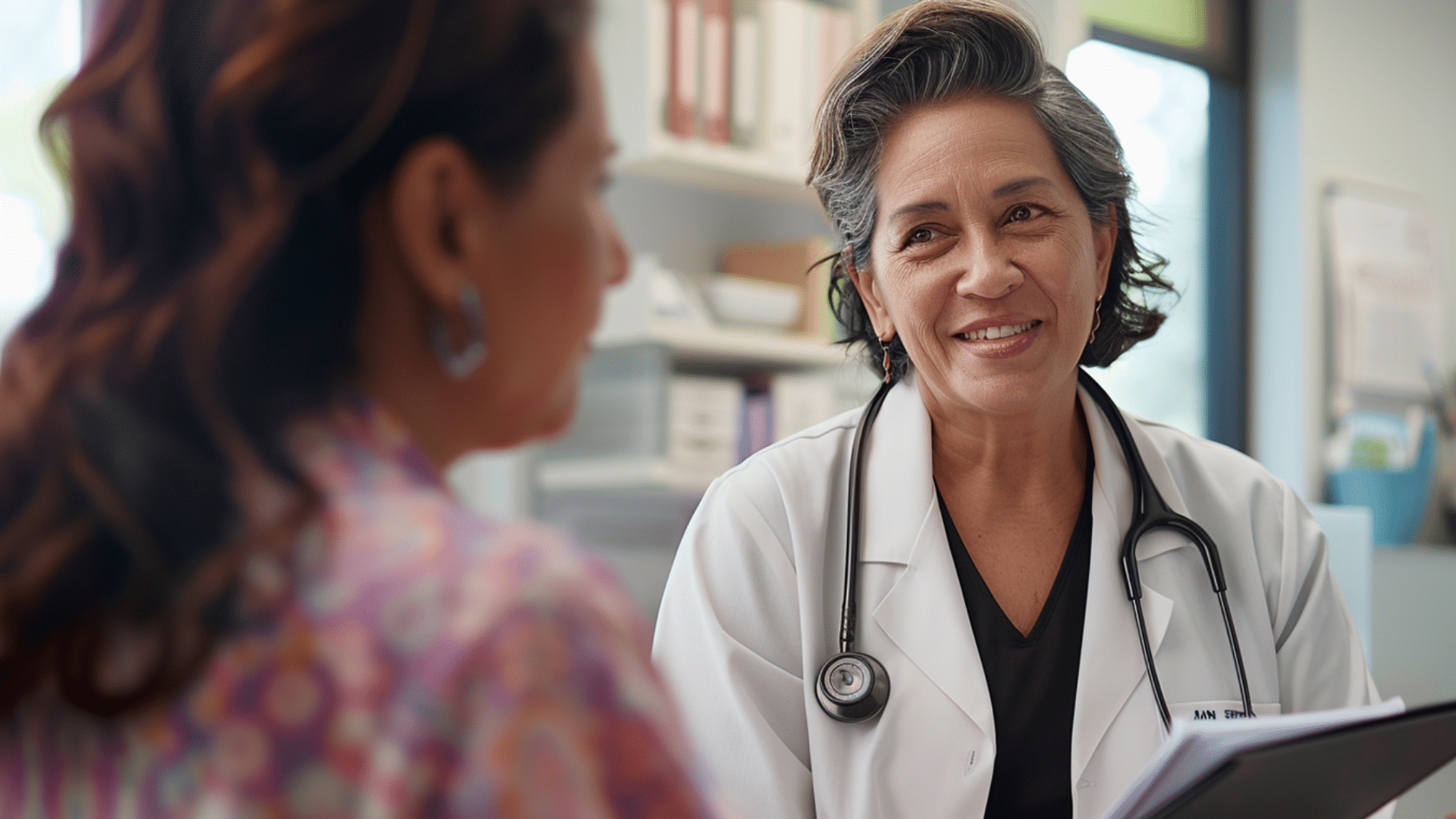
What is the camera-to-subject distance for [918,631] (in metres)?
1.28

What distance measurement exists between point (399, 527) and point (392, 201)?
110 mm

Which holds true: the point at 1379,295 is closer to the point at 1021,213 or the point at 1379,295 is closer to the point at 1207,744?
the point at 1021,213

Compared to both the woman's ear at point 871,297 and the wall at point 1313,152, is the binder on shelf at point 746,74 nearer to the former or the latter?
the woman's ear at point 871,297

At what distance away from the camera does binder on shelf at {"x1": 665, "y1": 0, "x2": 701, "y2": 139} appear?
220 cm

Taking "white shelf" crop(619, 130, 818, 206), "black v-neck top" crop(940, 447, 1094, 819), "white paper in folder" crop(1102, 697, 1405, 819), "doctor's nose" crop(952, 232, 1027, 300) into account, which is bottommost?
"black v-neck top" crop(940, 447, 1094, 819)

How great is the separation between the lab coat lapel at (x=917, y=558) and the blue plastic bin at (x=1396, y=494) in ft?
7.61

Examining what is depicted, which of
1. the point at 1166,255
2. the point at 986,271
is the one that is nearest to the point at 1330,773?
the point at 986,271

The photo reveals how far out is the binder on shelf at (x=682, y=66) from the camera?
86.7 inches

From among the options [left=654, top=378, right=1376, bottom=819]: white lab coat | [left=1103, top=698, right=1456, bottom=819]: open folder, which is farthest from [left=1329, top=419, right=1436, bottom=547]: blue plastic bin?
[left=1103, top=698, right=1456, bottom=819]: open folder

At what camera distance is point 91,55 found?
1.38ft

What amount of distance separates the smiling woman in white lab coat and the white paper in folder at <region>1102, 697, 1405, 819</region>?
0.34 metres

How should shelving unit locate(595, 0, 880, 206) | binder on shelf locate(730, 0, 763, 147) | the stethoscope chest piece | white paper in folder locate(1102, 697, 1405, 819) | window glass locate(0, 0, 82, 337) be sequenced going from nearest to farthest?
white paper in folder locate(1102, 697, 1405, 819) → the stethoscope chest piece → window glass locate(0, 0, 82, 337) → shelving unit locate(595, 0, 880, 206) → binder on shelf locate(730, 0, 763, 147)

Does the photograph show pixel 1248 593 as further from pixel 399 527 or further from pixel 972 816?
pixel 399 527

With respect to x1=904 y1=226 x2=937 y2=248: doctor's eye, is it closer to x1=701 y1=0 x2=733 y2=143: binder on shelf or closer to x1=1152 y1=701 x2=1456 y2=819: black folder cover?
x1=1152 y1=701 x2=1456 y2=819: black folder cover
